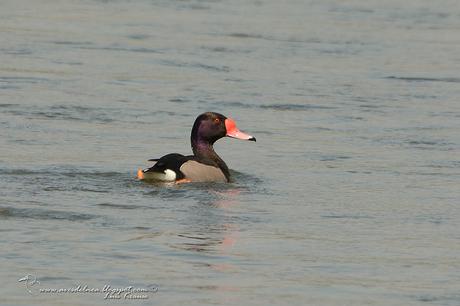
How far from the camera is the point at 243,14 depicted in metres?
29.0

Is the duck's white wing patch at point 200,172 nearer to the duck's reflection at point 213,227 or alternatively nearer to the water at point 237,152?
the water at point 237,152

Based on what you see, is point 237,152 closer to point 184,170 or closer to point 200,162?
point 200,162

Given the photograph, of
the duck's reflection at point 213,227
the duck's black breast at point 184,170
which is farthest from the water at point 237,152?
the duck's black breast at point 184,170

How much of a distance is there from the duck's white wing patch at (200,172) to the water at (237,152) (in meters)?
0.20

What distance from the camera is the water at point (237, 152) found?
965 centimetres

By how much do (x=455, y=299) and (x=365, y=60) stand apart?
577 inches

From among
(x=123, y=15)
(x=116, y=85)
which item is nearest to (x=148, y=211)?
(x=116, y=85)

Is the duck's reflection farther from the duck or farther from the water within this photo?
the duck

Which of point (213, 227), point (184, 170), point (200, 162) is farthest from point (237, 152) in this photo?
point (213, 227)

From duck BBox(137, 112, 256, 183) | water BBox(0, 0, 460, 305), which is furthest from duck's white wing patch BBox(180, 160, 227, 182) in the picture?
water BBox(0, 0, 460, 305)

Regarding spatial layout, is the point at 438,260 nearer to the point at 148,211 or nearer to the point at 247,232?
the point at 247,232

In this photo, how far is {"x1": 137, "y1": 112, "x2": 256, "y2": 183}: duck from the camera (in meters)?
13.5

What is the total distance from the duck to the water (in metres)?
0.19

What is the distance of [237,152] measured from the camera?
642 inches
